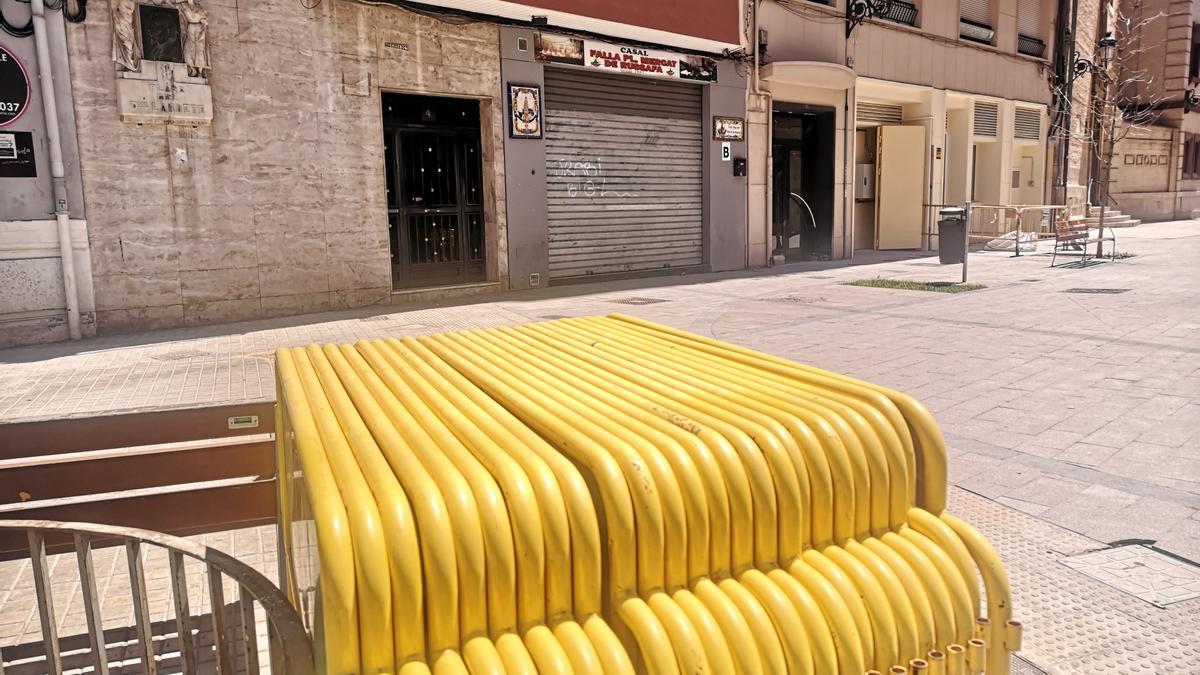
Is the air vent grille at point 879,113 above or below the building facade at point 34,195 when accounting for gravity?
above

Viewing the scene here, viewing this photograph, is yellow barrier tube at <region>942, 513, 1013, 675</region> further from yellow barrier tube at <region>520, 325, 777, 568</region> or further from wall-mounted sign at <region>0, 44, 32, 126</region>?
wall-mounted sign at <region>0, 44, 32, 126</region>

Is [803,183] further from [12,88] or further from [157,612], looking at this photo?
[157,612]

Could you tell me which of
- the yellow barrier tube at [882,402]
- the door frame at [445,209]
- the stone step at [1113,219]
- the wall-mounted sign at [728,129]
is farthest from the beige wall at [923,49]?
the yellow barrier tube at [882,402]

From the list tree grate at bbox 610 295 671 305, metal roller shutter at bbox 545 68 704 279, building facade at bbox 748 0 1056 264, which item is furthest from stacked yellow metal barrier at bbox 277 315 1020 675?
building facade at bbox 748 0 1056 264

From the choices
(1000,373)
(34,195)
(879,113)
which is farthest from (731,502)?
(879,113)

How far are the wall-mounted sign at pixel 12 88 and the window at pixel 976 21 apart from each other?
2112 cm

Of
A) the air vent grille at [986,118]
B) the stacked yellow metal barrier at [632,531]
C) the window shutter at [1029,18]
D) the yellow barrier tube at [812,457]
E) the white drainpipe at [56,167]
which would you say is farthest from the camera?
the window shutter at [1029,18]

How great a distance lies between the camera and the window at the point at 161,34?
954 cm

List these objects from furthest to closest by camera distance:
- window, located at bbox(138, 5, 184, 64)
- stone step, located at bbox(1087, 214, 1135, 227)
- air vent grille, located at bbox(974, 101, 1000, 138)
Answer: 1. stone step, located at bbox(1087, 214, 1135, 227)
2. air vent grille, located at bbox(974, 101, 1000, 138)
3. window, located at bbox(138, 5, 184, 64)

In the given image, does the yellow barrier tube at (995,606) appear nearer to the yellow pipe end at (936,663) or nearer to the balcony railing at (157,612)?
the yellow pipe end at (936,663)

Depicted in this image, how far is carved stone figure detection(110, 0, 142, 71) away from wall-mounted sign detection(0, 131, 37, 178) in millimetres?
1360

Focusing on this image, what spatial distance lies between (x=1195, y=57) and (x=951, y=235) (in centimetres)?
2985

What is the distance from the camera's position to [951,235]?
15203mm

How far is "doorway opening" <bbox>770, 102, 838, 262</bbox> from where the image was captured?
61.2ft
